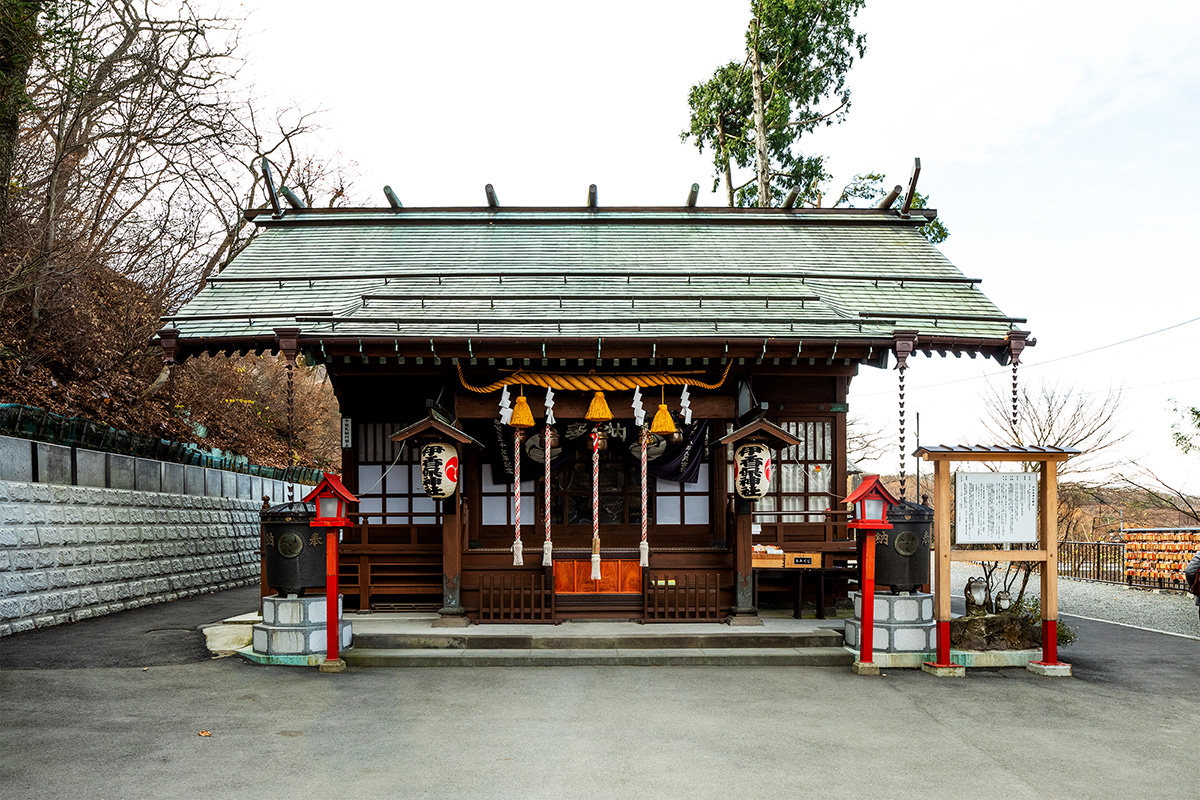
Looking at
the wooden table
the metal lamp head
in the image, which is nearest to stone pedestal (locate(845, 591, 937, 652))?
the metal lamp head

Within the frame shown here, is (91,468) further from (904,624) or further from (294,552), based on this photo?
(904,624)

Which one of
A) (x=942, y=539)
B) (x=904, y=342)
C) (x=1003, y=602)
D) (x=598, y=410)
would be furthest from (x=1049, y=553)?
(x=598, y=410)

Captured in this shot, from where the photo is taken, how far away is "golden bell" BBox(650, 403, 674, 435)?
11070 mm

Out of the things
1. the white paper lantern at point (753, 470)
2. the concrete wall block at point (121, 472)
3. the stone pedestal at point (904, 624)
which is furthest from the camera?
the concrete wall block at point (121, 472)

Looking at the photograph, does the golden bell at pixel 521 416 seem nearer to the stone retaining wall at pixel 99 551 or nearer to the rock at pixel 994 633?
the rock at pixel 994 633

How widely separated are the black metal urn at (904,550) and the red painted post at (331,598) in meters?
5.98

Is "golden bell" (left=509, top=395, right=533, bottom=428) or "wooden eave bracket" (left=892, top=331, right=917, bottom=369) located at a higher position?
"wooden eave bracket" (left=892, top=331, right=917, bottom=369)

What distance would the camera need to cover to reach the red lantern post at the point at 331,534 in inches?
374

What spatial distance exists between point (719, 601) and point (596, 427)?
2.83m

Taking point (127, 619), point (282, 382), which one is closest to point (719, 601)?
point (127, 619)

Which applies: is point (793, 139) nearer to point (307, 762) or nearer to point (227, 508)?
point (227, 508)

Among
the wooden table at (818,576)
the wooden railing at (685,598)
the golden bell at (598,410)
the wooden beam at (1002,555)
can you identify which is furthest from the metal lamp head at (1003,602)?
the golden bell at (598,410)

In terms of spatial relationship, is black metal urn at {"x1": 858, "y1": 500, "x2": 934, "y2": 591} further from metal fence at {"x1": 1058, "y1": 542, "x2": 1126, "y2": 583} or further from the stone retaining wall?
metal fence at {"x1": 1058, "y1": 542, "x2": 1126, "y2": 583}

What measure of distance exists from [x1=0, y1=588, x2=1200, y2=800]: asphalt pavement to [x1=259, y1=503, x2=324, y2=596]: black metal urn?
0.95 meters
